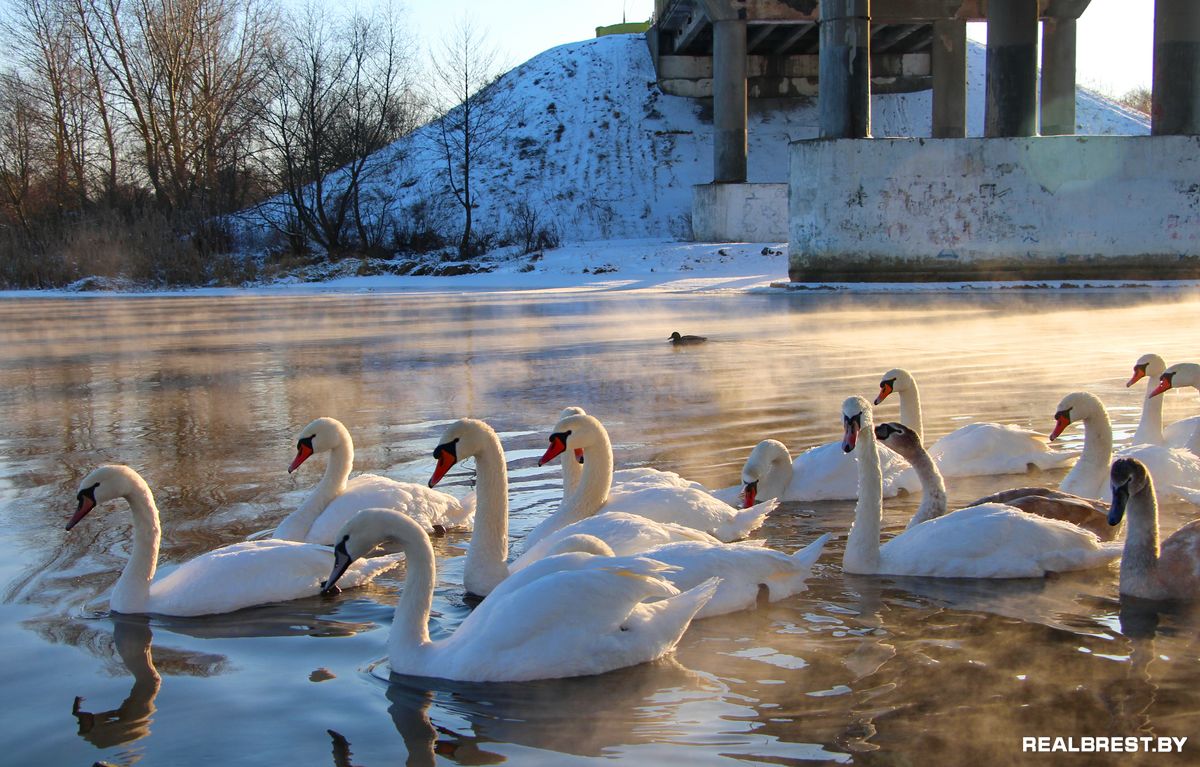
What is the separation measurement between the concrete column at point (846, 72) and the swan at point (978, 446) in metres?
16.8

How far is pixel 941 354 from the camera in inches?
507

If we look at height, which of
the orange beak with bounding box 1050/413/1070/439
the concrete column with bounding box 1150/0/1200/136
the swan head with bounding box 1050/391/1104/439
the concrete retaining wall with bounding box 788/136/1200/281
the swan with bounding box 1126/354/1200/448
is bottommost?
the swan with bounding box 1126/354/1200/448

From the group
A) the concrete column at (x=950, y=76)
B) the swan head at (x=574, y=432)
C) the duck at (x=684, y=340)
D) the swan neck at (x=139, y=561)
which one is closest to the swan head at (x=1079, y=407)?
the swan head at (x=574, y=432)

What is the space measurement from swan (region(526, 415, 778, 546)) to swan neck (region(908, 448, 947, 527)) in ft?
2.62

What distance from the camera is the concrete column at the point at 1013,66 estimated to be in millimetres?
23625

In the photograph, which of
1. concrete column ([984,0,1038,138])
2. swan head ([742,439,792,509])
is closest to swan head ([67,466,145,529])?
swan head ([742,439,792,509])

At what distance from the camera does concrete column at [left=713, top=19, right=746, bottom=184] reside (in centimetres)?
3300

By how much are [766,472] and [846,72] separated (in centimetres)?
1832

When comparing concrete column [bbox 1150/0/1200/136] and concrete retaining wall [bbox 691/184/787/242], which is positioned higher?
concrete column [bbox 1150/0/1200/136]

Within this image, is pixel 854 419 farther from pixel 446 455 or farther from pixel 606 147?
pixel 606 147

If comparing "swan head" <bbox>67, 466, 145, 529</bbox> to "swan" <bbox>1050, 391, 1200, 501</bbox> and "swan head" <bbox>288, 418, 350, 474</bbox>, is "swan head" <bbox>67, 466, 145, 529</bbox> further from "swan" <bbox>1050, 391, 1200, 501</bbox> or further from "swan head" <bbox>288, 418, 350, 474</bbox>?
"swan" <bbox>1050, 391, 1200, 501</bbox>

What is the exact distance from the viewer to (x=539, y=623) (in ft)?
14.1

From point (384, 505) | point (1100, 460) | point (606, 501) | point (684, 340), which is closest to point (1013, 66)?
point (684, 340)

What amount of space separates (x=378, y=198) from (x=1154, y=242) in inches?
954
